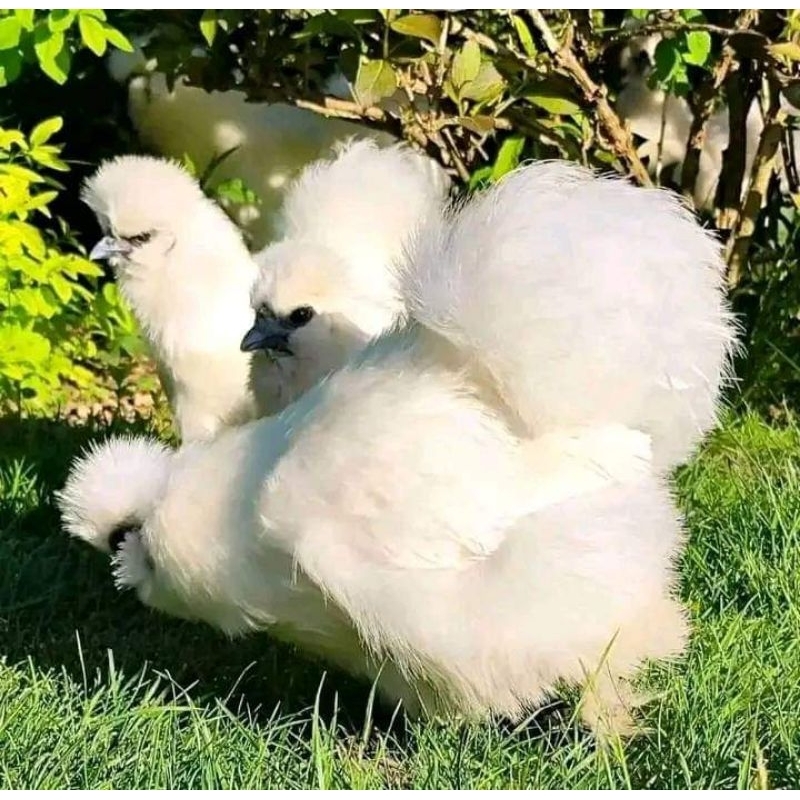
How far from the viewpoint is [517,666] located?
7.56 ft

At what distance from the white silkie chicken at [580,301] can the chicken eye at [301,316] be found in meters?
0.97

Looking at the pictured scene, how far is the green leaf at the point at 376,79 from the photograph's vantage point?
129 inches

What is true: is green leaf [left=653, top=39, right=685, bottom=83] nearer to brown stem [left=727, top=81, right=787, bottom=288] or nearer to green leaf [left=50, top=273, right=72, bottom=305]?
brown stem [left=727, top=81, right=787, bottom=288]

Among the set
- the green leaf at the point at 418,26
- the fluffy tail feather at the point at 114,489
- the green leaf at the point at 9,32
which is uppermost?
the green leaf at the point at 418,26

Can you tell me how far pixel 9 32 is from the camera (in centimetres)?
328

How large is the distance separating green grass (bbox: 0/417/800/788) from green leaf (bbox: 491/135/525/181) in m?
1.03

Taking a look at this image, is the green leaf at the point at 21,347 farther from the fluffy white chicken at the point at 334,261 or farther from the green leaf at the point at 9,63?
the green leaf at the point at 9,63

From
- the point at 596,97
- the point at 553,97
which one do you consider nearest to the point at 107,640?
the point at 553,97

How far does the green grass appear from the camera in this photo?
2.40 meters

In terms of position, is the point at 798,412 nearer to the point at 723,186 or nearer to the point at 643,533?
the point at 723,186

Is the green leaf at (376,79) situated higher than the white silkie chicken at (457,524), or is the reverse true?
the green leaf at (376,79)

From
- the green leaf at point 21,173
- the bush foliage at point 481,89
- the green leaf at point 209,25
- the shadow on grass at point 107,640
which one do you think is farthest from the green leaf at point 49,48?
the shadow on grass at point 107,640

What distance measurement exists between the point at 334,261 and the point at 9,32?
97cm
